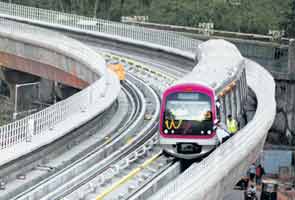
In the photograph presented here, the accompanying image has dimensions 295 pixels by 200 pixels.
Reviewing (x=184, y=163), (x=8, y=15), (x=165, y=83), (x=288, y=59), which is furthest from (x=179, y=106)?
(x=8, y=15)

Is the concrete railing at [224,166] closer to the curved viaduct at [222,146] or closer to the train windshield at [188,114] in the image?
the curved viaduct at [222,146]

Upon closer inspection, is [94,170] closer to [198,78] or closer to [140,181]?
[140,181]

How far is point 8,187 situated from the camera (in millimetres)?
28328

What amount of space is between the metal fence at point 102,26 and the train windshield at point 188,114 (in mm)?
21532

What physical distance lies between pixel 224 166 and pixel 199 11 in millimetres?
40050

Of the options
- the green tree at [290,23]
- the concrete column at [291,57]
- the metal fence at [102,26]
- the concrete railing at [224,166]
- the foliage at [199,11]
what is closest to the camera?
the concrete railing at [224,166]

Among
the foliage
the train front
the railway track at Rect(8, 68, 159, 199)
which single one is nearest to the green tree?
the foliage

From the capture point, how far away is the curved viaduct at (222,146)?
27.6 meters

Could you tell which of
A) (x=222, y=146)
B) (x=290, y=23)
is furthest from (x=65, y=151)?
(x=290, y=23)

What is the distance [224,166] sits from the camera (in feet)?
97.9

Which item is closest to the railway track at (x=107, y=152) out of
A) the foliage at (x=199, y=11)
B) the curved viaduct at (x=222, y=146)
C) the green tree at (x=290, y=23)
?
the curved viaduct at (x=222, y=146)

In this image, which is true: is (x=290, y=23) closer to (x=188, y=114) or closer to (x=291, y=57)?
(x=291, y=57)

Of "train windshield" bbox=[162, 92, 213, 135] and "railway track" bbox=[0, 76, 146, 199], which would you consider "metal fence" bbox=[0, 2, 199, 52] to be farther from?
"train windshield" bbox=[162, 92, 213, 135]

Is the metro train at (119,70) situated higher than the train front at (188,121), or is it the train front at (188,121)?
the train front at (188,121)
